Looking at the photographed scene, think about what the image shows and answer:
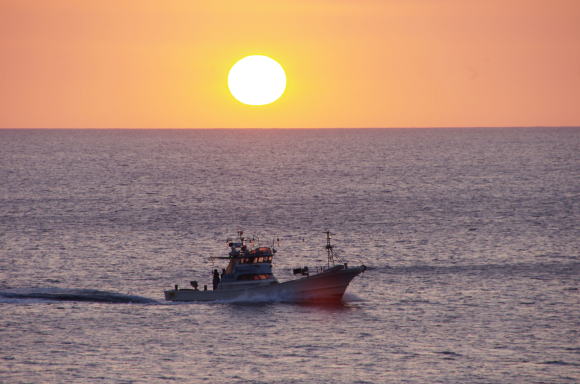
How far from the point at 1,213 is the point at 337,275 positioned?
236 feet

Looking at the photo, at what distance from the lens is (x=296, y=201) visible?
162375mm

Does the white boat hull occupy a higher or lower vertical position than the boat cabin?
lower

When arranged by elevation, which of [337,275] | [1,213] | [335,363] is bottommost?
[335,363]

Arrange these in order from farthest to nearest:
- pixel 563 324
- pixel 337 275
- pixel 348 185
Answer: pixel 348 185 → pixel 337 275 → pixel 563 324

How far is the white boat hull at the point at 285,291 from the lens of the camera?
77625 mm

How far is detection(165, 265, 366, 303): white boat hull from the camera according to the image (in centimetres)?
7762

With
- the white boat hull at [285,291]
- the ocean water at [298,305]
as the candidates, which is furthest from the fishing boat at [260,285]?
the ocean water at [298,305]

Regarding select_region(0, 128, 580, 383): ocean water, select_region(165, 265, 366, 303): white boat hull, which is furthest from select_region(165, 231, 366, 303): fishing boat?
select_region(0, 128, 580, 383): ocean water

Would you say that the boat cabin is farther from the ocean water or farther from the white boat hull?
the ocean water

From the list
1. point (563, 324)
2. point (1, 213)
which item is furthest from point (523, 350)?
point (1, 213)

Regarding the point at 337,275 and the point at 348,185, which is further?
the point at 348,185

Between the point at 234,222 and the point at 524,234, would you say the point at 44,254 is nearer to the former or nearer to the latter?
the point at 234,222

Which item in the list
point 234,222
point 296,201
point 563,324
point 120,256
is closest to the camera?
point 563,324

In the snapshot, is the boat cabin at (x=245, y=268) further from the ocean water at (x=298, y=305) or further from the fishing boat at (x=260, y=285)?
the ocean water at (x=298, y=305)
